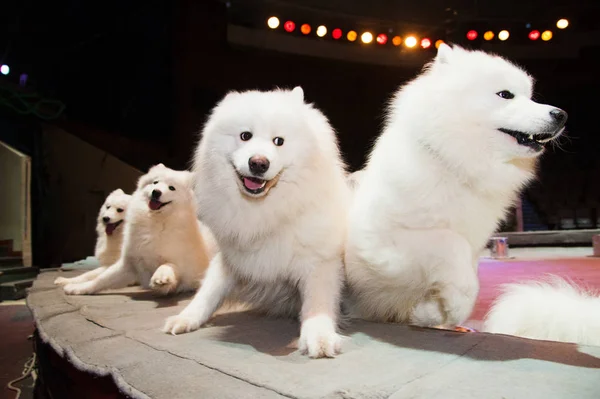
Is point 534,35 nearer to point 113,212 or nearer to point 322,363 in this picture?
point 113,212

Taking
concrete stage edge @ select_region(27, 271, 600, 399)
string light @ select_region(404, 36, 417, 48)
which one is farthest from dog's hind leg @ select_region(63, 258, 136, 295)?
string light @ select_region(404, 36, 417, 48)

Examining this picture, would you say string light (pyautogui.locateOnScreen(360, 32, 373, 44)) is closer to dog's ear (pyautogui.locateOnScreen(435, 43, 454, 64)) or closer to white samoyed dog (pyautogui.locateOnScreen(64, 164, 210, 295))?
white samoyed dog (pyautogui.locateOnScreen(64, 164, 210, 295))

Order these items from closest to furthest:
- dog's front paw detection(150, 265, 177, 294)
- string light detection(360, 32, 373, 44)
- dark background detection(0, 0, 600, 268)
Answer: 1. dog's front paw detection(150, 265, 177, 294)
2. string light detection(360, 32, 373, 44)
3. dark background detection(0, 0, 600, 268)

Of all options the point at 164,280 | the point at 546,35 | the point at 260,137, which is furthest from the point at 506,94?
the point at 546,35

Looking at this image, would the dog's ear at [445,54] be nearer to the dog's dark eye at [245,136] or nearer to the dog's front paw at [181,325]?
the dog's dark eye at [245,136]

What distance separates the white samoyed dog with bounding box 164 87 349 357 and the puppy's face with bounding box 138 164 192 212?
0.98 m

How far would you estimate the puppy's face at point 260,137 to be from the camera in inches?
63.8

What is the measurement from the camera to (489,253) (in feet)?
16.7

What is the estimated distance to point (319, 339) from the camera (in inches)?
53.7

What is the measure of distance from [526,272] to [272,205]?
2.53 m

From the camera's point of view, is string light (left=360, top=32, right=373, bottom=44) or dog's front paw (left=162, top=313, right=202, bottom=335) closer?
dog's front paw (left=162, top=313, right=202, bottom=335)

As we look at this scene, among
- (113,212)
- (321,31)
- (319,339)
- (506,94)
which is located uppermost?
(321,31)

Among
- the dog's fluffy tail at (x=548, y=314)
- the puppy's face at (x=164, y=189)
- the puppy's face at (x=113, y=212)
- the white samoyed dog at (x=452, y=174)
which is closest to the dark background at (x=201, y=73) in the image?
the puppy's face at (x=113, y=212)

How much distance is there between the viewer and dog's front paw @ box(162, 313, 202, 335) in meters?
1.67
